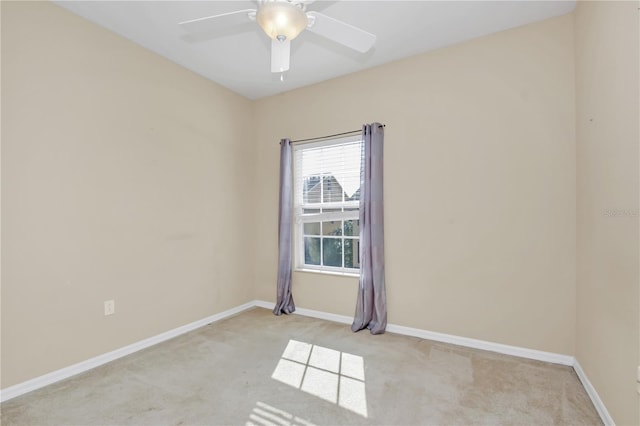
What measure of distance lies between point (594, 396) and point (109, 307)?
351 centimetres

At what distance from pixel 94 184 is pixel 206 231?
1199 millimetres

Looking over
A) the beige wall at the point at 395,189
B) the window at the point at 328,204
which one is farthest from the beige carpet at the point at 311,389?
the window at the point at 328,204

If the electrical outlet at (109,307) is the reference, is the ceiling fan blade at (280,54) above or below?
above

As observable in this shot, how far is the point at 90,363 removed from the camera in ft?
7.79

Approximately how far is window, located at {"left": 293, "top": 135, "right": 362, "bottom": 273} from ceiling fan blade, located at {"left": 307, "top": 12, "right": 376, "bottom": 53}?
4.91 ft

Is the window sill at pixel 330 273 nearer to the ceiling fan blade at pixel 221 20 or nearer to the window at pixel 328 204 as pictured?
the window at pixel 328 204

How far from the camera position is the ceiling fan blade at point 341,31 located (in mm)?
1703

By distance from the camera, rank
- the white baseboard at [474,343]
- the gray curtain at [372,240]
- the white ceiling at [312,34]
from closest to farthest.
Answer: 1. the white ceiling at [312,34]
2. the white baseboard at [474,343]
3. the gray curtain at [372,240]

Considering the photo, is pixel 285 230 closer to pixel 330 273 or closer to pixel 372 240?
pixel 330 273

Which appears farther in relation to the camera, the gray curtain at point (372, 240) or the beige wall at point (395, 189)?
the gray curtain at point (372, 240)

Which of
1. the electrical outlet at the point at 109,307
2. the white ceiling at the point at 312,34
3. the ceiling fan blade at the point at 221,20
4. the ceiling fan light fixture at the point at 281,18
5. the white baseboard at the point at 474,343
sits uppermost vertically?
the white ceiling at the point at 312,34

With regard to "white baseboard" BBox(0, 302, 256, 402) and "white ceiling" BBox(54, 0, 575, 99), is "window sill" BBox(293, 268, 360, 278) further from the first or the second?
"white ceiling" BBox(54, 0, 575, 99)

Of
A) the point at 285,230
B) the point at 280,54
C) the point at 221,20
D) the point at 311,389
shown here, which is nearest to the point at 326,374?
the point at 311,389

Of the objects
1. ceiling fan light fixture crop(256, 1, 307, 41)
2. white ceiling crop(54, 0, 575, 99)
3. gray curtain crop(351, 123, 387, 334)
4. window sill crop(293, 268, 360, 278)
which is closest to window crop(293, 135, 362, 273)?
window sill crop(293, 268, 360, 278)
